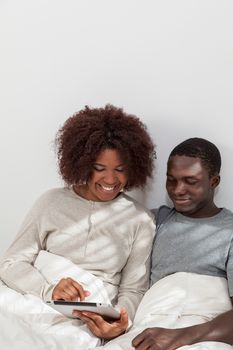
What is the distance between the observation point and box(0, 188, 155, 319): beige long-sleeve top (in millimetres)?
1726

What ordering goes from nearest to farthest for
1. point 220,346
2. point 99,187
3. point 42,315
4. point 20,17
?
point 220,346, point 42,315, point 99,187, point 20,17

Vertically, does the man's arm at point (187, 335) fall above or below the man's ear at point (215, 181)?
below

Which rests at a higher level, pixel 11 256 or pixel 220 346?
pixel 11 256

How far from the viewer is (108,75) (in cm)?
197

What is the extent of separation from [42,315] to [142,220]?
45cm

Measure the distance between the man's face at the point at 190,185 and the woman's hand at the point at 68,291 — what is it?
42 cm

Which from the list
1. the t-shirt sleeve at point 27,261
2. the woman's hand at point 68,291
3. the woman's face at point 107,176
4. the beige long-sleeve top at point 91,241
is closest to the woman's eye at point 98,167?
the woman's face at point 107,176

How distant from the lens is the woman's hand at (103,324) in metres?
1.49

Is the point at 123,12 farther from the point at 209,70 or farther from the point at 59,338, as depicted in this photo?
the point at 59,338

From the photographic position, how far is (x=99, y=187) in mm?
1745

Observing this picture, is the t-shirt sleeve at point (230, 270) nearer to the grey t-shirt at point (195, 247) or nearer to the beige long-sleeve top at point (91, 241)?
the grey t-shirt at point (195, 247)

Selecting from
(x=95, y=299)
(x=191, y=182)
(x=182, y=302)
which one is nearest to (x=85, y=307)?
(x=95, y=299)

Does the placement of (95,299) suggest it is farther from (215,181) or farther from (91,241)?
(215,181)

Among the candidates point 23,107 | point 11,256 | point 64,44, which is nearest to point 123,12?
point 64,44
